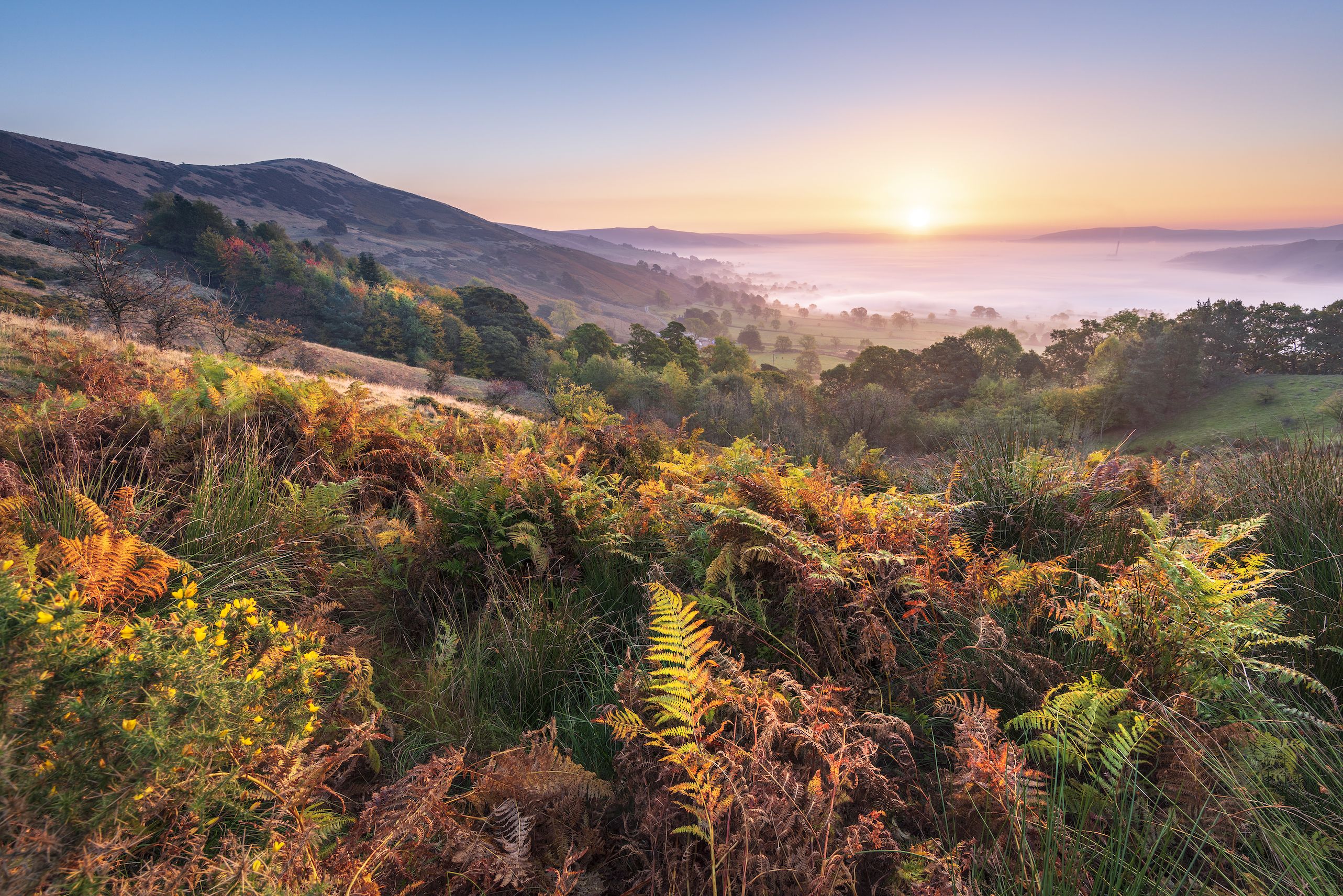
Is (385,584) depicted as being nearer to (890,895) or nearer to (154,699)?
(154,699)

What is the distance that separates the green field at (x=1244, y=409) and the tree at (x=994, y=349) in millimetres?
11686

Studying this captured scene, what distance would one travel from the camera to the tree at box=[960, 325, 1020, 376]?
50500mm

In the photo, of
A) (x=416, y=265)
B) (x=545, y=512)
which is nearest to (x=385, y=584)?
(x=545, y=512)

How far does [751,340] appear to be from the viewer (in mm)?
134000

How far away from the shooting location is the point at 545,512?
12.0ft

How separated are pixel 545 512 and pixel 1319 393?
59981 mm

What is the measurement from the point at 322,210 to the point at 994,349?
591 feet

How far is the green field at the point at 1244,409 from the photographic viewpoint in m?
37.5

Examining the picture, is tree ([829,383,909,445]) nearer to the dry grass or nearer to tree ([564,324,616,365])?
the dry grass

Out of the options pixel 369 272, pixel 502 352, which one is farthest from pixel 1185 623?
pixel 369 272

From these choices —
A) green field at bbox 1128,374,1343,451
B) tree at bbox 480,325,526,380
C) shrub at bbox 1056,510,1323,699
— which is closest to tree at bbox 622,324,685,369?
tree at bbox 480,325,526,380

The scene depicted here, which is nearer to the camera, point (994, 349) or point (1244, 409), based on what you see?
point (1244, 409)

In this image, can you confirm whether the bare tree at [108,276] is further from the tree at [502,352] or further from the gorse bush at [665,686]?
the tree at [502,352]

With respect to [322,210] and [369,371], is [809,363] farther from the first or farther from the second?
[322,210]
